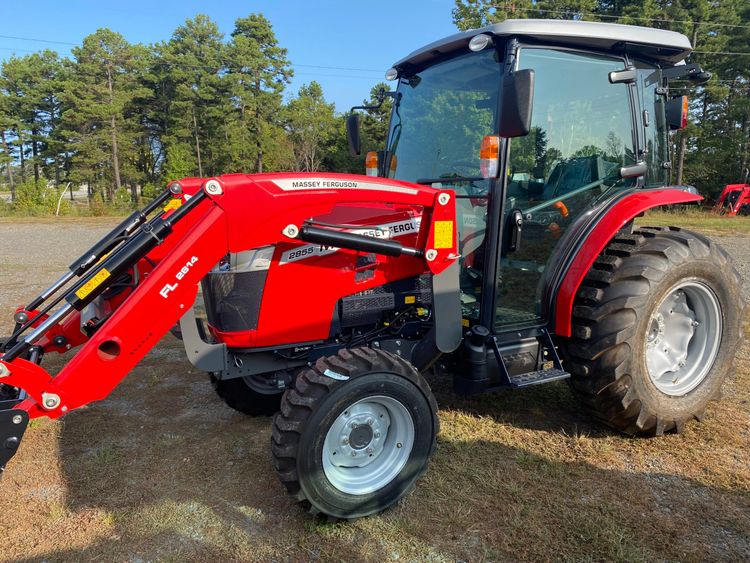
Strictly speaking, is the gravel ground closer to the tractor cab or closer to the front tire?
the tractor cab

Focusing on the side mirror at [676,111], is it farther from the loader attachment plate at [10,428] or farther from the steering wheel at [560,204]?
the loader attachment plate at [10,428]

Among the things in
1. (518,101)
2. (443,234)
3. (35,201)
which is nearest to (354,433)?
(443,234)

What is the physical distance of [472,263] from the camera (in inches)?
119

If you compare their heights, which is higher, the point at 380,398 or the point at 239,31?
the point at 239,31

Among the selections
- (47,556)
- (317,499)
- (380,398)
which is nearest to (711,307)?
(380,398)

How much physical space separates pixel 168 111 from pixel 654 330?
40.5 m

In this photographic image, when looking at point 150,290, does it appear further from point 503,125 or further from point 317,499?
point 503,125

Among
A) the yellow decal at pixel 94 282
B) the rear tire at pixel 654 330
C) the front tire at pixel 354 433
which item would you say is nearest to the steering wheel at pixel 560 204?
the rear tire at pixel 654 330

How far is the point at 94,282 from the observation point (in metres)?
2.18

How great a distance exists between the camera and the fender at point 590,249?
292 cm

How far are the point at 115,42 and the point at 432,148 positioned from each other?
41397 millimetres

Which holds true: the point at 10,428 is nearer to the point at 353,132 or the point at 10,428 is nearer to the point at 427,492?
the point at 427,492

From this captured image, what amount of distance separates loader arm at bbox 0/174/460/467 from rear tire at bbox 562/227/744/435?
130cm

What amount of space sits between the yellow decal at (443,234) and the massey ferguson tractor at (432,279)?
1 centimetres
